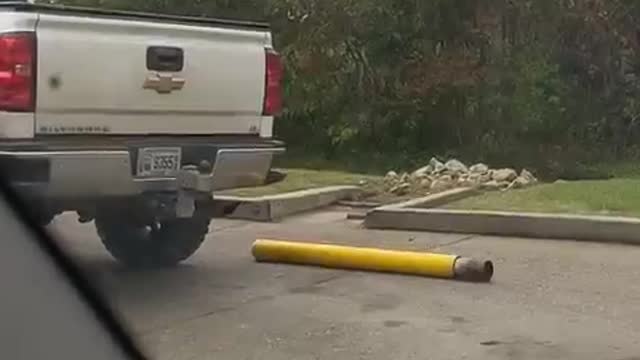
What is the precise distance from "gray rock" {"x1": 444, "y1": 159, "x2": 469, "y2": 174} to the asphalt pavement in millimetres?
4335

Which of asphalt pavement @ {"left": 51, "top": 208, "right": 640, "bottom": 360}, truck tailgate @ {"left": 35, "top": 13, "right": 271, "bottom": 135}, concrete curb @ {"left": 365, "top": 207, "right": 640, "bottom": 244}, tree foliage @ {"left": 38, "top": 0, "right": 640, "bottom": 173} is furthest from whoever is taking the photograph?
tree foliage @ {"left": 38, "top": 0, "right": 640, "bottom": 173}

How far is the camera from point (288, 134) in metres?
17.1

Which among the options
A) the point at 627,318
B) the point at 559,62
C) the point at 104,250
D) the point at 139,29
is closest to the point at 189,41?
the point at 139,29

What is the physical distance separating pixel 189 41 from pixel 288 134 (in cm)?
955

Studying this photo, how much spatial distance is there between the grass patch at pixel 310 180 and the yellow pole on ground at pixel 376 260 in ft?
10.1

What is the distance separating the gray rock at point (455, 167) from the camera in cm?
1403

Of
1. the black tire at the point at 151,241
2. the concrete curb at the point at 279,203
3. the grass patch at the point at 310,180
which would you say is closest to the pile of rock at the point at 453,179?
the grass patch at the point at 310,180

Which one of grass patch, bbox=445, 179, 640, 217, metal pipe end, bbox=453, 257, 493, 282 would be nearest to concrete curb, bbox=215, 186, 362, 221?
grass patch, bbox=445, 179, 640, 217

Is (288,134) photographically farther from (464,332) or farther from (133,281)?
Answer: (464,332)

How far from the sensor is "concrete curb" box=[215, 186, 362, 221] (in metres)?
11.3

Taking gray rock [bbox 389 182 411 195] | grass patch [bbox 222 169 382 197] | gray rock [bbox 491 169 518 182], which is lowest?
grass patch [bbox 222 169 382 197]

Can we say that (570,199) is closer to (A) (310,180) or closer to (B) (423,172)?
(B) (423,172)

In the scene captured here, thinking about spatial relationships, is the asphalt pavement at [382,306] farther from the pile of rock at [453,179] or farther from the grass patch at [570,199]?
the pile of rock at [453,179]

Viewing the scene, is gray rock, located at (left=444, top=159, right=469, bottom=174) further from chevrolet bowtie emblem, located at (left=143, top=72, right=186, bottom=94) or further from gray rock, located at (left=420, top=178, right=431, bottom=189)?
chevrolet bowtie emblem, located at (left=143, top=72, right=186, bottom=94)
